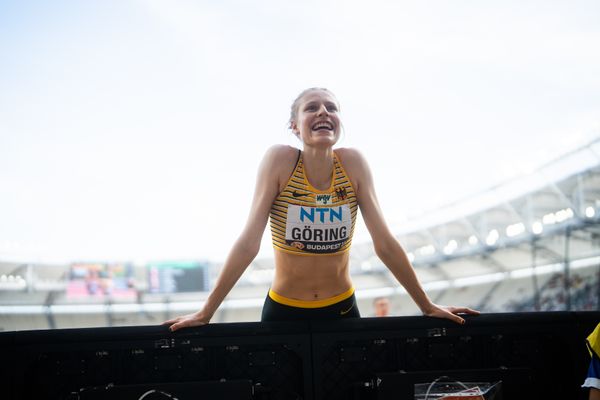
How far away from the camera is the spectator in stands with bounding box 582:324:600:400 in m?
1.26

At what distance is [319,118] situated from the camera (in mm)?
1549

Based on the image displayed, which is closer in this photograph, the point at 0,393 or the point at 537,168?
the point at 0,393

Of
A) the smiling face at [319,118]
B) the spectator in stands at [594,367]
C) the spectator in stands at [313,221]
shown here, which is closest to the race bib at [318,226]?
the spectator in stands at [313,221]

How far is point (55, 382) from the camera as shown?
1.10 meters

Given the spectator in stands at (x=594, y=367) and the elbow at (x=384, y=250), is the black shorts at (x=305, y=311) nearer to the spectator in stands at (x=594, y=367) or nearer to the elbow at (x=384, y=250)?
the elbow at (x=384, y=250)

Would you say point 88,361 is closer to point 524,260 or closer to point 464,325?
point 464,325

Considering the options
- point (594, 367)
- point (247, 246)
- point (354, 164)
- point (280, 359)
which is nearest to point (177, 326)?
point (280, 359)

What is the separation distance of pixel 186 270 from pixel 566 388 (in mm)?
25441

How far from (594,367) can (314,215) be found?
33.7 inches

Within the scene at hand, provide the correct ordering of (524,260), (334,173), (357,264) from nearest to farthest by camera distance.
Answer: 1. (334,173)
2. (524,260)
3. (357,264)

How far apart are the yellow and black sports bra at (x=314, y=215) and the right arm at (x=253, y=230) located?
0.16ft

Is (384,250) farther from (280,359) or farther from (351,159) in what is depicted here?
(280,359)

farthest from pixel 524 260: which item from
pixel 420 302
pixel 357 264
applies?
pixel 420 302

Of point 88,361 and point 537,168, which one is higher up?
point 537,168
